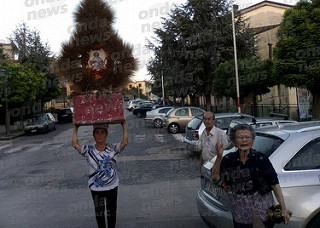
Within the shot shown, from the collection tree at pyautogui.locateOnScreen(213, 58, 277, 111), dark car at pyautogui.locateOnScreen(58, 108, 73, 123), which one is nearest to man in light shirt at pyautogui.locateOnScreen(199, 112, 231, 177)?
tree at pyautogui.locateOnScreen(213, 58, 277, 111)

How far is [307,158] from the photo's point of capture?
158 inches

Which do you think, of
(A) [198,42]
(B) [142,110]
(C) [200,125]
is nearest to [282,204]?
(C) [200,125]

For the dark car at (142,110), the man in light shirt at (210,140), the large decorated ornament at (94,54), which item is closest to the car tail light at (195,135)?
the man in light shirt at (210,140)

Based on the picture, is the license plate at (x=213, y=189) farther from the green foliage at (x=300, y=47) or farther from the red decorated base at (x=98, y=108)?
the green foliage at (x=300, y=47)

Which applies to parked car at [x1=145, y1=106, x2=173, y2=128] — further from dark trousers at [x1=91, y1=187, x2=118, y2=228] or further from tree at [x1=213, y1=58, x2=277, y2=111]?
dark trousers at [x1=91, y1=187, x2=118, y2=228]

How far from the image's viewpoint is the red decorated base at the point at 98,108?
12.7ft

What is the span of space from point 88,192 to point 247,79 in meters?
17.4

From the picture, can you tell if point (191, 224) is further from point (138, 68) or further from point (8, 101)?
point (8, 101)

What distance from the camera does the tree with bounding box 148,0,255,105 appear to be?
29.6m

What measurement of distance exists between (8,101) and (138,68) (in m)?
23.4

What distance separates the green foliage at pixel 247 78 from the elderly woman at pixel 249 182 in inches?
770

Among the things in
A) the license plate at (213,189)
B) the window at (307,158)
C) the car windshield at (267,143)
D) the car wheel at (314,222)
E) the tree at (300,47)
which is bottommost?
the car wheel at (314,222)

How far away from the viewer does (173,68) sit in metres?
30.9

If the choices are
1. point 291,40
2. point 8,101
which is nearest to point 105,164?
point 291,40
